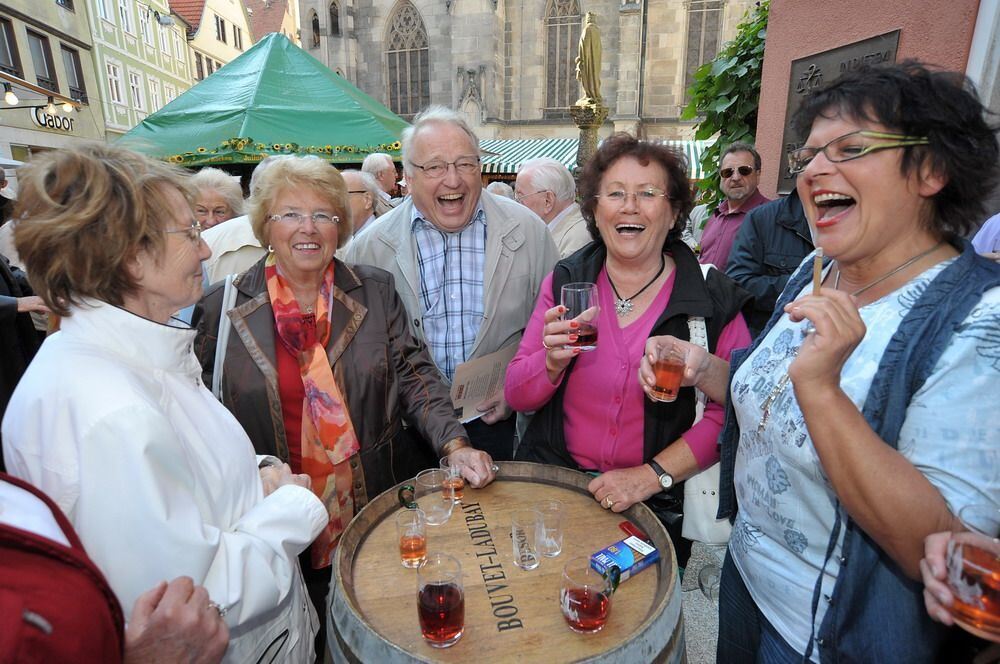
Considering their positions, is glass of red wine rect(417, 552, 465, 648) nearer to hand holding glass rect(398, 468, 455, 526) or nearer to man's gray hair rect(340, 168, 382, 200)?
hand holding glass rect(398, 468, 455, 526)

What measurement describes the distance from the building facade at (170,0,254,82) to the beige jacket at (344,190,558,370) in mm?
29768

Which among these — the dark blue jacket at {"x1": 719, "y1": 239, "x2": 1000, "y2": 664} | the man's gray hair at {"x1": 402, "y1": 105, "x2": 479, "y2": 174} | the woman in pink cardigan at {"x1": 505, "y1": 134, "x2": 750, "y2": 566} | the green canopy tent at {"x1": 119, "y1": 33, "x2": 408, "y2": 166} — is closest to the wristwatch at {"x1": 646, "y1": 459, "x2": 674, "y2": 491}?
the woman in pink cardigan at {"x1": 505, "y1": 134, "x2": 750, "y2": 566}

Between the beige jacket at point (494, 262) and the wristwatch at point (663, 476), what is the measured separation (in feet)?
4.09

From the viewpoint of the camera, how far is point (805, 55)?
172 inches

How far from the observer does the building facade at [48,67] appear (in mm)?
16406

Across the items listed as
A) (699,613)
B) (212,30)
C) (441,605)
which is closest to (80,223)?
(441,605)

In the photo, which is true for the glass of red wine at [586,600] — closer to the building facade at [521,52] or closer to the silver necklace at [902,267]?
the silver necklace at [902,267]

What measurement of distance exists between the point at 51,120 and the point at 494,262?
71.3ft

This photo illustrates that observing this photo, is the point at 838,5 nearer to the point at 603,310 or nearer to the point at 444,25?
the point at 603,310

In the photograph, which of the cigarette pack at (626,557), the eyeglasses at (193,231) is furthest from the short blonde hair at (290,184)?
the cigarette pack at (626,557)

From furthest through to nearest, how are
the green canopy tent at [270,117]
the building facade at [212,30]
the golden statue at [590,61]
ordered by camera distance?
the building facade at [212,30], the golden statue at [590,61], the green canopy tent at [270,117]

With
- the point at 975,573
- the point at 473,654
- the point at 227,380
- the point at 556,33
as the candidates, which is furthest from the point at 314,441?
the point at 556,33

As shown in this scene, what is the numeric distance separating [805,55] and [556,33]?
18094 mm

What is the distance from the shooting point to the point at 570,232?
4.87 meters
